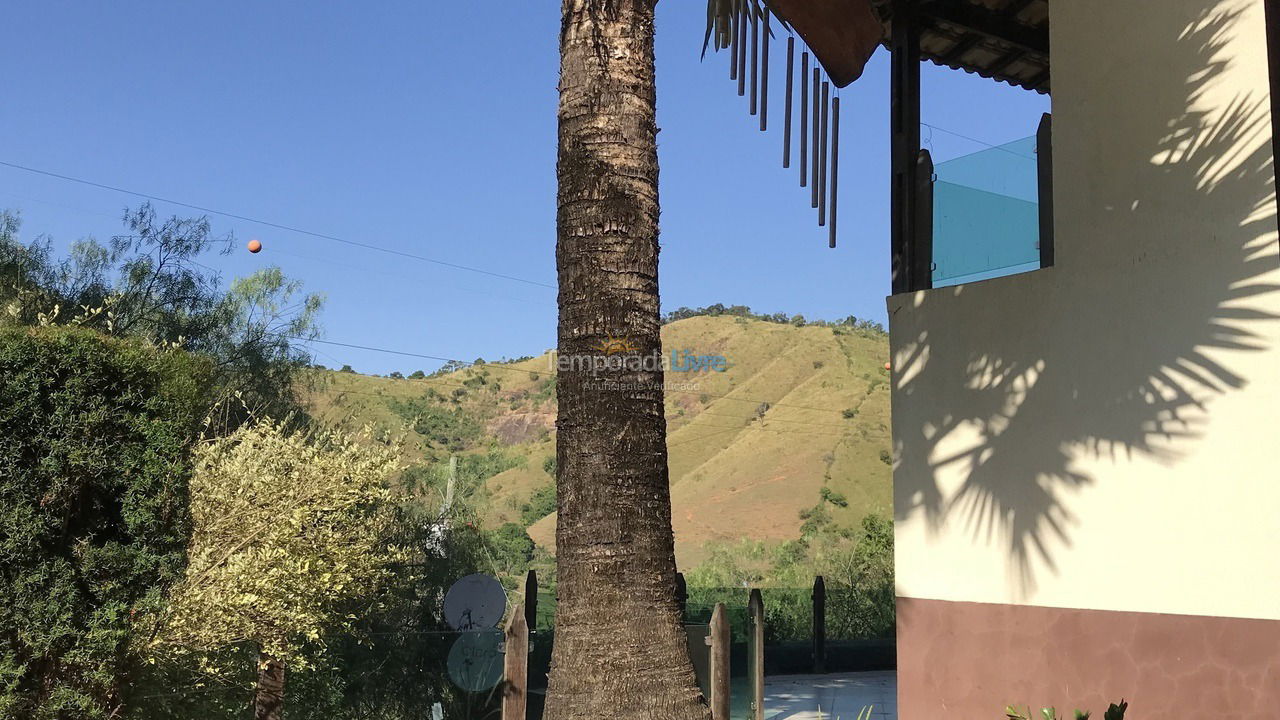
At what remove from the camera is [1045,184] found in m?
6.89

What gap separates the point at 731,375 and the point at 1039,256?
69.3 m

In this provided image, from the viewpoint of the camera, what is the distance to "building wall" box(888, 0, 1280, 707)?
5.52m

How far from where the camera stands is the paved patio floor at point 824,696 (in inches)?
434

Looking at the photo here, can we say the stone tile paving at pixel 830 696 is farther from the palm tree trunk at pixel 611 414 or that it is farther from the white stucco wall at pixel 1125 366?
the palm tree trunk at pixel 611 414

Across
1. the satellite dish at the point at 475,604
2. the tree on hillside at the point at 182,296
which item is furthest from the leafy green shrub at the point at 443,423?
the satellite dish at the point at 475,604

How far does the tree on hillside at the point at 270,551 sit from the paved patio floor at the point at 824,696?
4.08 meters

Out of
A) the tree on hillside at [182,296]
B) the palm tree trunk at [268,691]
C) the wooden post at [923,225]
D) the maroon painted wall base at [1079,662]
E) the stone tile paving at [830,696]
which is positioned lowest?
the stone tile paving at [830,696]

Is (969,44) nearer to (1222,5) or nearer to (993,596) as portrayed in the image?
(1222,5)

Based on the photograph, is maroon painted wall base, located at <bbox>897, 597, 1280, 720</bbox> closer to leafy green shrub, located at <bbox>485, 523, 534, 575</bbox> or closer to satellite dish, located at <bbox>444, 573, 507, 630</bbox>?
satellite dish, located at <bbox>444, 573, 507, 630</bbox>

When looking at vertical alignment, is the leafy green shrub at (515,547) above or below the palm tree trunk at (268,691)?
below

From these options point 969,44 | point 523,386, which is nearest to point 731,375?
point 523,386

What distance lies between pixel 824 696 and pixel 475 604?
4453mm

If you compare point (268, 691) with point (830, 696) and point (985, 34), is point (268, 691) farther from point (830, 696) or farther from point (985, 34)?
point (830, 696)

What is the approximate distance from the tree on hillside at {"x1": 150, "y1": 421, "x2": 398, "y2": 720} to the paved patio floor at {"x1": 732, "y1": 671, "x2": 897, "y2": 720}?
13.4 ft
